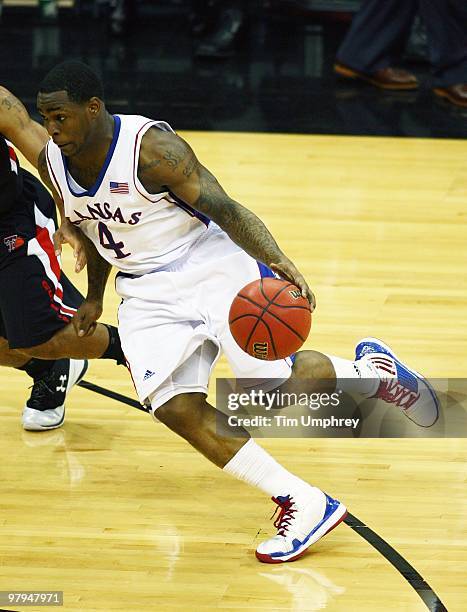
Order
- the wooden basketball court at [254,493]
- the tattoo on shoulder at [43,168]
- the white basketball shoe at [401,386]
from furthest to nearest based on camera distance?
the white basketball shoe at [401,386], the tattoo on shoulder at [43,168], the wooden basketball court at [254,493]

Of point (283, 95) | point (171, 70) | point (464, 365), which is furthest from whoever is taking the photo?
point (171, 70)

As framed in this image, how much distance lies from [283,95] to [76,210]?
19.4ft

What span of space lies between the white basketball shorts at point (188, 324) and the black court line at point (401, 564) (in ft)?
1.79

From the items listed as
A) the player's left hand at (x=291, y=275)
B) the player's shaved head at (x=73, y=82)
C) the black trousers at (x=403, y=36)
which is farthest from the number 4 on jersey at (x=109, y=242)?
the black trousers at (x=403, y=36)

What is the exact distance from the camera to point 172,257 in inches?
163

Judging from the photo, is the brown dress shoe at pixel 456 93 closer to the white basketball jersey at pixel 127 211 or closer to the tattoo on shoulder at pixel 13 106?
the tattoo on shoulder at pixel 13 106

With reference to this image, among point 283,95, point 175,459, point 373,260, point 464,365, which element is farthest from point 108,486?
point 283,95

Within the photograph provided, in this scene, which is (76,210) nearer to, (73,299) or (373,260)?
(73,299)

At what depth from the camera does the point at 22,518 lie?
4.22 metres

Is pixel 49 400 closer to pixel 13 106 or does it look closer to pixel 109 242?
pixel 109 242

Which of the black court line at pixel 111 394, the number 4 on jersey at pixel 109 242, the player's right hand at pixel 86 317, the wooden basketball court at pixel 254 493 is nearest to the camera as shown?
the wooden basketball court at pixel 254 493

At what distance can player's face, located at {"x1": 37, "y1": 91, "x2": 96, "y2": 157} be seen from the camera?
149 inches

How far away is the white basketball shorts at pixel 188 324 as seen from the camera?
3.94 metres

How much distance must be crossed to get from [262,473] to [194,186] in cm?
94
